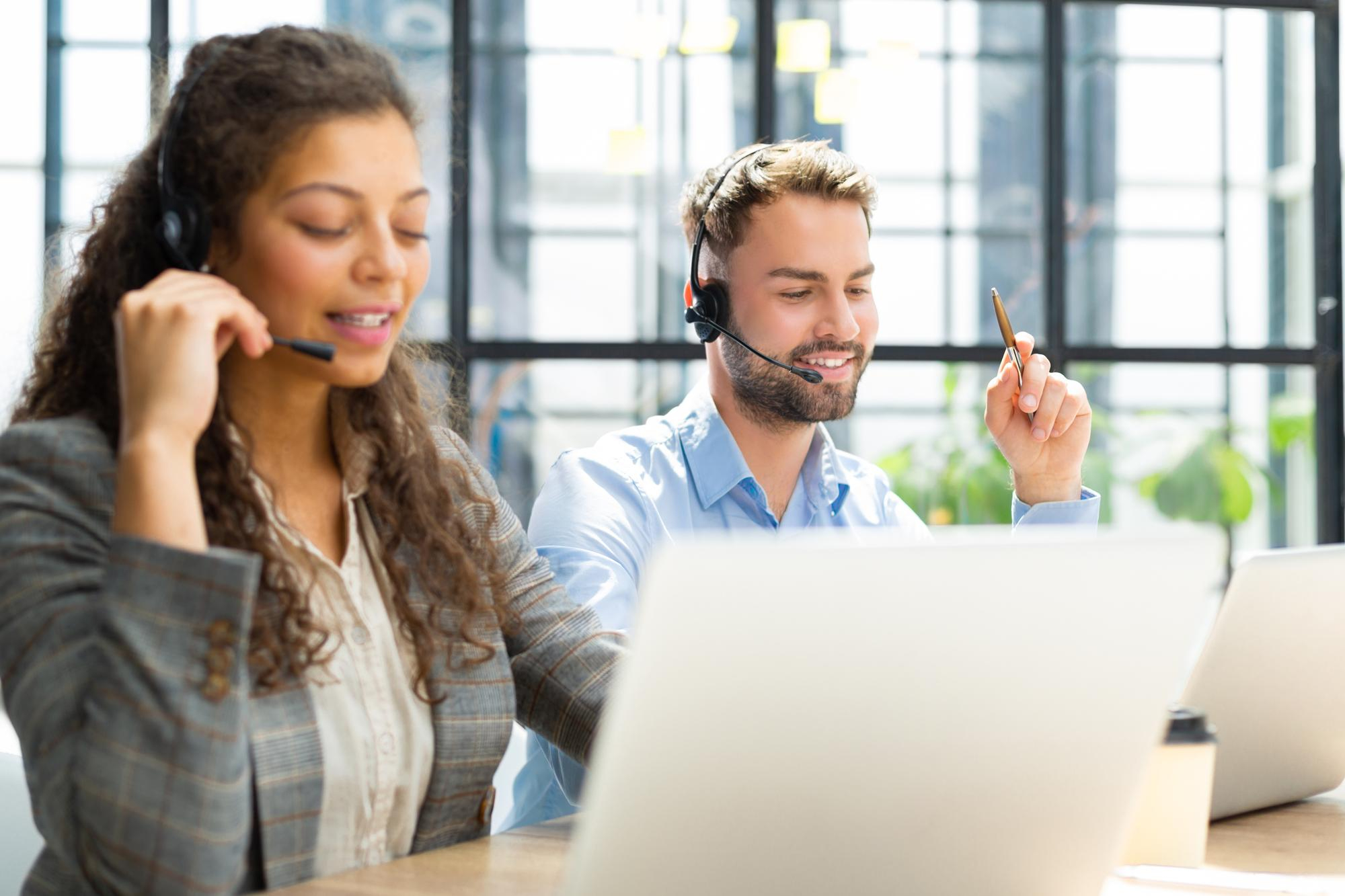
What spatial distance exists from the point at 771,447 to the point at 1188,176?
2922mm

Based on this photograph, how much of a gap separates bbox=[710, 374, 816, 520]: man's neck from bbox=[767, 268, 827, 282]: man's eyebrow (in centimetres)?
19

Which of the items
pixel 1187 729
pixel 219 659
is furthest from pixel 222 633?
pixel 1187 729

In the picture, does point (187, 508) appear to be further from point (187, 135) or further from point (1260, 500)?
point (1260, 500)

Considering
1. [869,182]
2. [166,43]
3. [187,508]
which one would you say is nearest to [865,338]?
[869,182]

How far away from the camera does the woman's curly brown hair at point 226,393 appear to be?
3.97 ft

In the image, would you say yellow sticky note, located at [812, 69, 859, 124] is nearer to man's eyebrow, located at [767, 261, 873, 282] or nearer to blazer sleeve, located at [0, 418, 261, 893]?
man's eyebrow, located at [767, 261, 873, 282]

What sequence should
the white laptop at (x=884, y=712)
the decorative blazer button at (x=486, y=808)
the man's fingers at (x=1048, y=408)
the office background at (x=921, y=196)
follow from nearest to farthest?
the white laptop at (x=884, y=712)
the decorative blazer button at (x=486, y=808)
the man's fingers at (x=1048, y=408)
the office background at (x=921, y=196)

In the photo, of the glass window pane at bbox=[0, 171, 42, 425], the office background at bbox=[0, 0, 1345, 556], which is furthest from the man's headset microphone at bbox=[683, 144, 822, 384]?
the glass window pane at bbox=[0, 171, 42, 425]

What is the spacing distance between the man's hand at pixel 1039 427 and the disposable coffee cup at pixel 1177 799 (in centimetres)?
92

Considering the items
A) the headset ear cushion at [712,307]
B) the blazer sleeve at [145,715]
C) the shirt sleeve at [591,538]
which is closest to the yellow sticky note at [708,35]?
the headset ear cushion at [712,307]

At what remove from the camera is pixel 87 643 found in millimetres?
1021

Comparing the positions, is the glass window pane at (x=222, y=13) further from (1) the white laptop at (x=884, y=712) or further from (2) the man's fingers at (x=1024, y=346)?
(1) the white laptop at (x=884, y=712)

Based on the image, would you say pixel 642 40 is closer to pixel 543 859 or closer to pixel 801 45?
pixel 801 45

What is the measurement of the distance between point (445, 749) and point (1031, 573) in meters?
0.73
